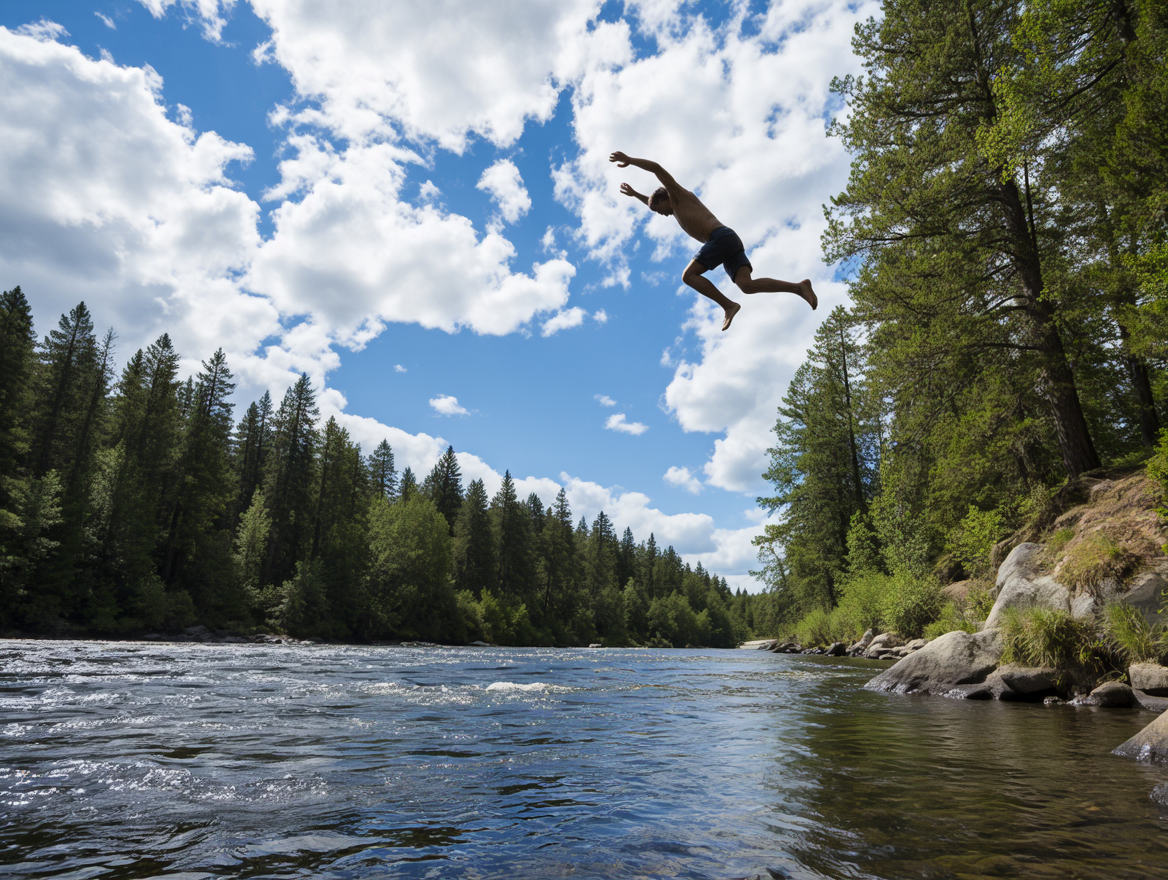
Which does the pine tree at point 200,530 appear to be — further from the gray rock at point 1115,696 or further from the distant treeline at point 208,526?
the gray rock at point 1115,696

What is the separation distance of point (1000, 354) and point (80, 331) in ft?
170

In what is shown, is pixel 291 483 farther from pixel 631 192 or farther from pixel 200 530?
pixel 631 192

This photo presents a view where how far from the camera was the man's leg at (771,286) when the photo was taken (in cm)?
654

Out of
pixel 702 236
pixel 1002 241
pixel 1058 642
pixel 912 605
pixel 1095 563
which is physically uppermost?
pixel 1002 241

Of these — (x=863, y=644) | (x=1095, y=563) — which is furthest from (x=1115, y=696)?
(x=863, y=644)

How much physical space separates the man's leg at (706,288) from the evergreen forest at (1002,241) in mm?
9830

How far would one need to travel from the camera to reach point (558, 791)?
4.78 metres

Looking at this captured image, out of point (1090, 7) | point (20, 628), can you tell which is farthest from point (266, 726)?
point (20, 628)

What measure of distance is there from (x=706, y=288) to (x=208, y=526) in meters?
46.1

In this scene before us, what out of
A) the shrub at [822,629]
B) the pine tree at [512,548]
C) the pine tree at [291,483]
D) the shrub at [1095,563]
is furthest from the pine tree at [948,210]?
the pine tree at [512,548]

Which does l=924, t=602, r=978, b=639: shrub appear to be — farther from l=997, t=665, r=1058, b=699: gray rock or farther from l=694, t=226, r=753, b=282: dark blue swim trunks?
l=694, t=226, r=753, b=282: dark blue swim trunks

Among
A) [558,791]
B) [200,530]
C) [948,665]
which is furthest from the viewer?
[200,530]

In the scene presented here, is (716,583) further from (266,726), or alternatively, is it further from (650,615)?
(266,726)

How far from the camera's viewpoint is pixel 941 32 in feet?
55.1
